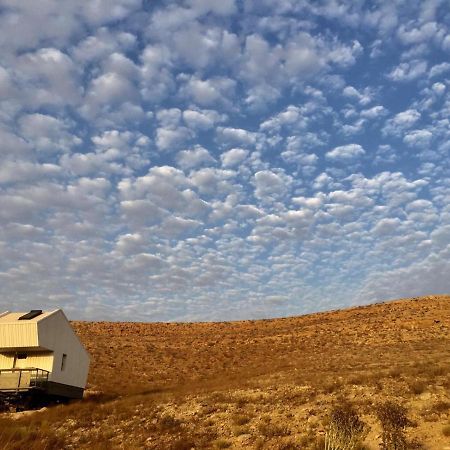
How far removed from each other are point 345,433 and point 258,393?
37.4 ft

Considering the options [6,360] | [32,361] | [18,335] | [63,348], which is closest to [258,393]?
[63,348]

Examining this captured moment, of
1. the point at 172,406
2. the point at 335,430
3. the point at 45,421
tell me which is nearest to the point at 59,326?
the point at 45,421

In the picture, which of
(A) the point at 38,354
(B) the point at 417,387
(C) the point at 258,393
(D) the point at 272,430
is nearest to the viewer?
(D) the point at 272,430

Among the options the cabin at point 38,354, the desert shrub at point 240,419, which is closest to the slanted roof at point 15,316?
the cabin at point 38,354

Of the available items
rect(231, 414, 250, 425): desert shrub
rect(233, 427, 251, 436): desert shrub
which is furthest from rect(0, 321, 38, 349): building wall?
rect(233, 427, 251, 436): desert shrub

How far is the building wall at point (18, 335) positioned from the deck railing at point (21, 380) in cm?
151

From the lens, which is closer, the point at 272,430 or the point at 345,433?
the point at 345,433

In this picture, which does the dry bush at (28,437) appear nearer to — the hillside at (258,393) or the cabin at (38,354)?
the hillside at (258,393)

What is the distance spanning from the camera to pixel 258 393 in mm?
25438

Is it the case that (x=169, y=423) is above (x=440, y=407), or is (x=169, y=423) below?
below

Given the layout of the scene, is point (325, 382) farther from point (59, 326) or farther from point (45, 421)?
point (59, 326)

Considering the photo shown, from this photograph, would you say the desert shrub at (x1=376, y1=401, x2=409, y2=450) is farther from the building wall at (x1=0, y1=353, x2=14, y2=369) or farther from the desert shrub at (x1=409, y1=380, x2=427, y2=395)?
the building wall at (x1=0, y1=353, x2=14, y2=369)

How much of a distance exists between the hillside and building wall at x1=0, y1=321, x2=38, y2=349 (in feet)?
13.6

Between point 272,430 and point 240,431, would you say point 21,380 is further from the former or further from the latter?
point 272,430
